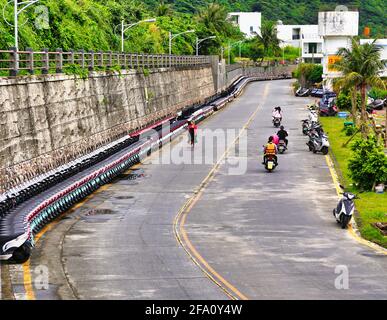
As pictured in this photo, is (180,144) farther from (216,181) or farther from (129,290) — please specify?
(129,290)

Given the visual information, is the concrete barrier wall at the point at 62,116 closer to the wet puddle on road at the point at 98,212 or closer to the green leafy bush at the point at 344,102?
the wet puddle on road at the point at 98,212

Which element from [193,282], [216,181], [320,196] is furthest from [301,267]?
[216,181]

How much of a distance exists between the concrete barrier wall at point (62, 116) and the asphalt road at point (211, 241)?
264cm

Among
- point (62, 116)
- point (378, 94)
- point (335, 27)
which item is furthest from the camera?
point (335, 27)

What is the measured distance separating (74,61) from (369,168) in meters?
20.1

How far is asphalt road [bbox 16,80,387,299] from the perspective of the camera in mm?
21109

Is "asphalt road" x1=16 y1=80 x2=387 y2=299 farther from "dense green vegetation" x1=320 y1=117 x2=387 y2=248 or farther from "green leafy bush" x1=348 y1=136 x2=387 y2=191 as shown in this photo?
"green leafy bush" x1=348 y1=136 x2=387 y2=191

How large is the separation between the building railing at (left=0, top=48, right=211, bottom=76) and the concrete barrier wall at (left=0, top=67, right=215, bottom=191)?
2.14 ft

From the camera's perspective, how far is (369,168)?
37.4 m

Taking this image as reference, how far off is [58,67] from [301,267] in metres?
21.8

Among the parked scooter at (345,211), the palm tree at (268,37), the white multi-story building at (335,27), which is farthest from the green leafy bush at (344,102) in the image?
the palm tree at (268,37)

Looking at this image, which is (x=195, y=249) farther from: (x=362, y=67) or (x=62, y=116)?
(x=362, y=67)

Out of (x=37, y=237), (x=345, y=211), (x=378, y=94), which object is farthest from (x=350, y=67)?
(x=378, y=94)

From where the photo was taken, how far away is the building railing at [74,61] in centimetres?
3812
